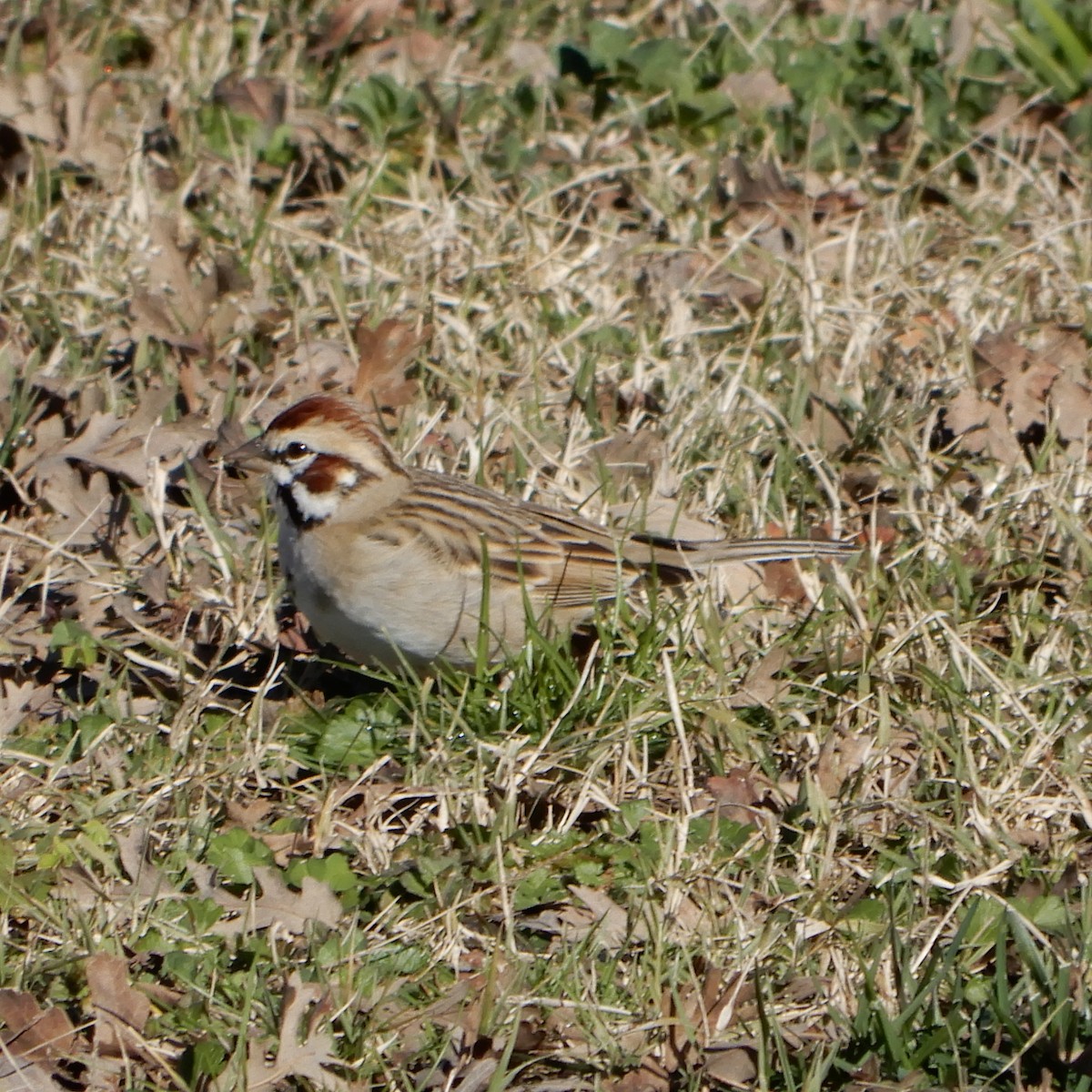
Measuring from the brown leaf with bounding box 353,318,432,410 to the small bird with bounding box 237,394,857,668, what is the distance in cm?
68

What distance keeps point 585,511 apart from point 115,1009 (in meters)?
2.53

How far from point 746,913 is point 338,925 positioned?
3.20 ft

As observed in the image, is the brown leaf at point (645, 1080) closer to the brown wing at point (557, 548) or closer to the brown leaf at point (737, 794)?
the brown leaf at point (737, 794)

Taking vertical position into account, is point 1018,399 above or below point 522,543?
above

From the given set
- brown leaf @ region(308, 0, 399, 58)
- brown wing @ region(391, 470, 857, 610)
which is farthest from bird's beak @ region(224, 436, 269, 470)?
brown leaf @ region(308, 0, 399, 58)

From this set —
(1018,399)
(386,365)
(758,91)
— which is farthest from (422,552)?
(758,91)

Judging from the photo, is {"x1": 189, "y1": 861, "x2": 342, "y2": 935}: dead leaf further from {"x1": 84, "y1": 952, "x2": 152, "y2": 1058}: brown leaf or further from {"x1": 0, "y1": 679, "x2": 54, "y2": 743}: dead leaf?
{"x1": 0, "y1": 679, "x2": 54, "y2": 743}: dead leaf

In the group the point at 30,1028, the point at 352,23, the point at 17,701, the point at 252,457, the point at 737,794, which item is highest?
the point at 352,23

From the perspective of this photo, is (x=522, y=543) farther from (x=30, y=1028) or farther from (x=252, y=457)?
(x=30, y=1028)

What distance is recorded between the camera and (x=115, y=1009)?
389 cm

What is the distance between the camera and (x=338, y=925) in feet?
13.7

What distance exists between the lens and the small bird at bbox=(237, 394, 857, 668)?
502 centimetres

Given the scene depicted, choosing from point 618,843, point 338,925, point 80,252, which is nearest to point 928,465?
point 618,843

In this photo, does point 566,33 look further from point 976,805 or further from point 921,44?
point 976,805
